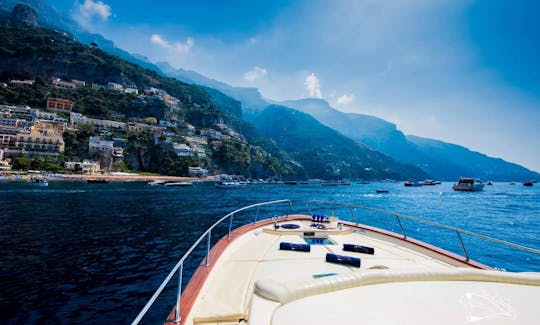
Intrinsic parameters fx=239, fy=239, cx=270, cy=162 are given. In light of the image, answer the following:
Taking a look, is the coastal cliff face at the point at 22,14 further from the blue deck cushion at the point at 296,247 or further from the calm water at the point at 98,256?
the blue deck cushion at the point at 296,247

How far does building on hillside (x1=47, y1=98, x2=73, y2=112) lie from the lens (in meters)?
94.8

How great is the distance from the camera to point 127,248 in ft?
40.7

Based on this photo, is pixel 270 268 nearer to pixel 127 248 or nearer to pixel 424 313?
pixel 424 313

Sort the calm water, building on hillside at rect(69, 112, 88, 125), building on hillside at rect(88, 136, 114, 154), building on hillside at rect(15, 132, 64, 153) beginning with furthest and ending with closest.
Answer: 1. building on hillside at rect(69, 112, 88, 125)
2. building on hillside at rect(88, 136, 114, 154)
3. building on hillside at rect(15, 132, 64, 153)
4. the calm water

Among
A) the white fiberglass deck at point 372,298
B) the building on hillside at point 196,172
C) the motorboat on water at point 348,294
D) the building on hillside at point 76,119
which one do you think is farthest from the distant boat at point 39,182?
the white fiberglass deck at point 372,298

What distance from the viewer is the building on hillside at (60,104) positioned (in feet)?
311

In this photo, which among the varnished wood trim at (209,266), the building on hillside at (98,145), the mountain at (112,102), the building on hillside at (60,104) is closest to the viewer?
the varnished wood trim at (209,266)

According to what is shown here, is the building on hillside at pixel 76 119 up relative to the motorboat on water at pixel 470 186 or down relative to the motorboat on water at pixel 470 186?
up

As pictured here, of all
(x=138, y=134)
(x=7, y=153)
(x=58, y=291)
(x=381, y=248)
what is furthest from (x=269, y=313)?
(x=138, y=134)

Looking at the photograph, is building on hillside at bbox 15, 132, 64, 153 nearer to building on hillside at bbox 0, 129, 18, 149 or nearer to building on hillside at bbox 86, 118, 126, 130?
building on hillside at bbox 0, 129, 18, 149

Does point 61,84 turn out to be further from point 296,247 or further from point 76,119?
point 296,247

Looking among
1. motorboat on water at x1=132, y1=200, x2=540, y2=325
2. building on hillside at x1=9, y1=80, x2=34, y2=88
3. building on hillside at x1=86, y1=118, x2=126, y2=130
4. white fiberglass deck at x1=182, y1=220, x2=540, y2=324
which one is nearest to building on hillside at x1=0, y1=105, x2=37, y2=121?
building on hillside at x1=86, y1=118, x2=126, y2=130

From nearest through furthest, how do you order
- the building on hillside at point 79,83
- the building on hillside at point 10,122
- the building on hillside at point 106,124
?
the building on hillside at point 10,122 → the building on hillside at point 106,124 → the building on hillside at point 79,83

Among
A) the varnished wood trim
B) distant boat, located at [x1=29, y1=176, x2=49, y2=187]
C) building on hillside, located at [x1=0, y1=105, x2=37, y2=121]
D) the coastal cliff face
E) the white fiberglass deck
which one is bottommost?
distant boat, located at [x1=29, y1=176, x2=49, y2=187]
